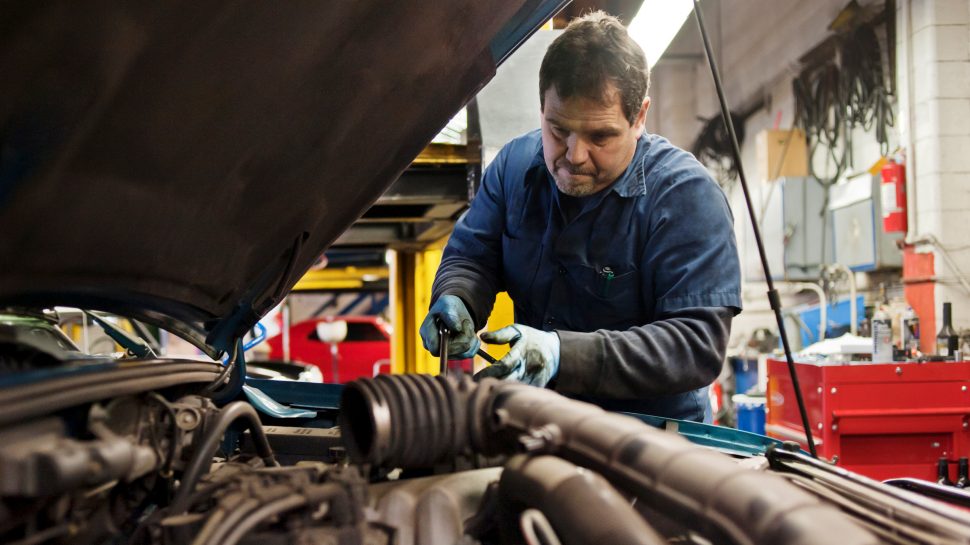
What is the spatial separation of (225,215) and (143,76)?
38 centimetres

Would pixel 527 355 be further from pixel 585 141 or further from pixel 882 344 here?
pixel 882 344

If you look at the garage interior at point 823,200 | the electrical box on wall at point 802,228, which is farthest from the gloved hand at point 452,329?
the electrical box on wall at point 802,228

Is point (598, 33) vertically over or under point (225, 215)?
over

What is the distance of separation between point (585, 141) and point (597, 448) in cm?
97

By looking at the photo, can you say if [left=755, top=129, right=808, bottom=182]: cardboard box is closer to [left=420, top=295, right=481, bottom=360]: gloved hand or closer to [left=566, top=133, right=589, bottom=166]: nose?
[left=566, top=133, right=589, bottom=166]: nose

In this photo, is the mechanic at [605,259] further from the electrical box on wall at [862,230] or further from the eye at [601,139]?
the electrical box on wall at [862,230]

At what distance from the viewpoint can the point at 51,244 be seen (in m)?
1.02

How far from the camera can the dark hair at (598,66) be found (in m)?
1.62

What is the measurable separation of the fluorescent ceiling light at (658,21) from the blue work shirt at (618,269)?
564 millimetres

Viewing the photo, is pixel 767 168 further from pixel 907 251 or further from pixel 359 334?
pixel 359 334

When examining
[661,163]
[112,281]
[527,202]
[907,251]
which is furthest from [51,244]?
[907,251]

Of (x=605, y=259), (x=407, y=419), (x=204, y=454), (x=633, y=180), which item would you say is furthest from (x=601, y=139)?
(x=204, y=454)

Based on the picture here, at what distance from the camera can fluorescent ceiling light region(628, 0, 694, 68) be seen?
2261 millimetres

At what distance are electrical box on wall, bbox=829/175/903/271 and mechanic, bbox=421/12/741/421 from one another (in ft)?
12.4
